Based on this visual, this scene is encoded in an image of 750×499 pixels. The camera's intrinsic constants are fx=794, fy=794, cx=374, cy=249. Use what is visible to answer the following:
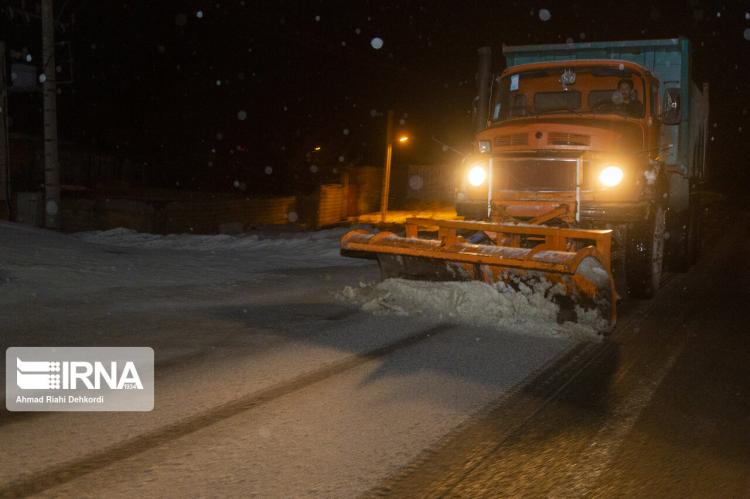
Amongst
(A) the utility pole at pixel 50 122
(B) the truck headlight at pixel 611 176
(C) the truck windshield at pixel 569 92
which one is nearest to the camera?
(B) the truck headlight at pixel 611 176

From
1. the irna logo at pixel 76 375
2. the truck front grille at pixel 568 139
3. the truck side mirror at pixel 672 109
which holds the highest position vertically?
the truck side mirror at pixel 672 109

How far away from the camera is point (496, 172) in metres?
9.63

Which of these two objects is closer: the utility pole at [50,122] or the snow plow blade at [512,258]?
the snow plow blade at [512,258]

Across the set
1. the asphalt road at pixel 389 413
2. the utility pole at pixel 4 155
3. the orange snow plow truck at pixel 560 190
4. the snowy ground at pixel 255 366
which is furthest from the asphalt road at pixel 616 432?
the utility pole at pixel 4 155

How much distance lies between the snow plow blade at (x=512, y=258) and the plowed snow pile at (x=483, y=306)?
0.10 metres

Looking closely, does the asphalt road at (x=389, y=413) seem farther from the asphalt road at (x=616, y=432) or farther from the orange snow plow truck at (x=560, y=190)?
the orange snow plow truck at (x=560, y=190)

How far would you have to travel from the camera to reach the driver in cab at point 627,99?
9.69 m

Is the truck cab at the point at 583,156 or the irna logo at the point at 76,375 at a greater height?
the truck cab at the point at 583,156

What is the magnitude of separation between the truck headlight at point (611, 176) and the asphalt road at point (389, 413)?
1562mm

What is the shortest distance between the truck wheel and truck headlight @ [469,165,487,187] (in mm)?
1876

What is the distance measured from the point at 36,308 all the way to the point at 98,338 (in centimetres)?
183

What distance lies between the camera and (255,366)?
6387 millimetres

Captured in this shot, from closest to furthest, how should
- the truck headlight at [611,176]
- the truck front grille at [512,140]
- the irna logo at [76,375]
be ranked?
the irna logo at [76,375] < the truck headlight at [611,176] < the truck front grille at [512,140]

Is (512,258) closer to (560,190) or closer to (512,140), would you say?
(560,190)
